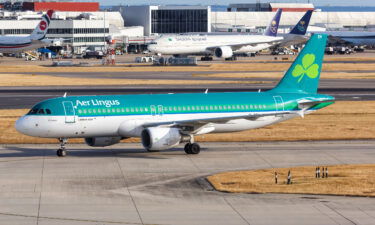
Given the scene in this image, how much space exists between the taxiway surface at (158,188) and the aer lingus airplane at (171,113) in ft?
5.57

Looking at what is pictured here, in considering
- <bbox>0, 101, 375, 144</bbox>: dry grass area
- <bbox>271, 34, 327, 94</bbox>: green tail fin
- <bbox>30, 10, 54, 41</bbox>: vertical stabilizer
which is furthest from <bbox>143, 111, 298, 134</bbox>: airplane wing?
<bbox>30, 10, 54, 41</bbox>: vertical stabilizer

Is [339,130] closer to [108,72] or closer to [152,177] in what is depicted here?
[152,177]

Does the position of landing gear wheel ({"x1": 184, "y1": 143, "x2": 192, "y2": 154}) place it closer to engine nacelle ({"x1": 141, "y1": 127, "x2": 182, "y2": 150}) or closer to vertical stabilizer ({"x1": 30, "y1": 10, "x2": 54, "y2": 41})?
engine nacelle ({"x1": 141, "y1": 127, "x2": 182, "y2": 150})

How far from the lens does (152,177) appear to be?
138 feet

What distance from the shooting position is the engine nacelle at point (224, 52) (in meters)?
167

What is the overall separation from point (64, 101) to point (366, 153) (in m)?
20.1

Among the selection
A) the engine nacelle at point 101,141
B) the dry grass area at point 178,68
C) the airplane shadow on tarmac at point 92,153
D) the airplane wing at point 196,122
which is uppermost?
the airplane wing at point 196,122

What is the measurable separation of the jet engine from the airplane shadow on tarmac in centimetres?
242

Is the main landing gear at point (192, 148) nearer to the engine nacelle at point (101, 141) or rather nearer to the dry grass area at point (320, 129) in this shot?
the engine nacelle at point (101, 141)

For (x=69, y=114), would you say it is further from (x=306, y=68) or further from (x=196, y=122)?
(x=306, y=68)

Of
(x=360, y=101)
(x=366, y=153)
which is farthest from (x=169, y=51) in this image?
(x=366, y=153)

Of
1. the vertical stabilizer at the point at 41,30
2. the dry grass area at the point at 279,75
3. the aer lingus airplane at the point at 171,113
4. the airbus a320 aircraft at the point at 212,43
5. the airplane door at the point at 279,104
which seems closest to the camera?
the aer lingus airplane at the point at 171,113

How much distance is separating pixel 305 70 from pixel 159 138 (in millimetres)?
13116

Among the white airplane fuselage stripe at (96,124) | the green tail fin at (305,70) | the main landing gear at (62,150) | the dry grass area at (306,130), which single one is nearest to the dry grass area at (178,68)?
the dry grass area at (306,130)
